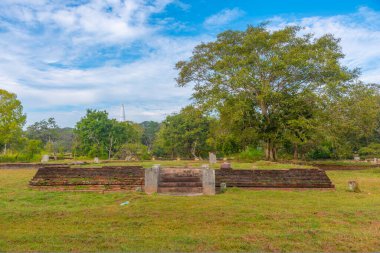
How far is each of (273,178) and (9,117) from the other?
30.6 meters

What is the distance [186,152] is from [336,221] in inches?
1242

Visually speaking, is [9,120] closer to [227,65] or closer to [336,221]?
[227,65]

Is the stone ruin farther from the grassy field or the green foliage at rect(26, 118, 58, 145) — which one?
the green foliage at rect(26, 118, 58, 145)

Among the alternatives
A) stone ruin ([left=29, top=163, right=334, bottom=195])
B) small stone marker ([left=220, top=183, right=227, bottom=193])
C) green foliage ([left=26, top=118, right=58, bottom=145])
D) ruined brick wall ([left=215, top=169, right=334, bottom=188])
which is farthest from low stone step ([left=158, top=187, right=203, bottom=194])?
green foliage ([left=26, top=118, right=58, bottom=145])

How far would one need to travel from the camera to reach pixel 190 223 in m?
5.67

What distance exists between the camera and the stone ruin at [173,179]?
31.6ft

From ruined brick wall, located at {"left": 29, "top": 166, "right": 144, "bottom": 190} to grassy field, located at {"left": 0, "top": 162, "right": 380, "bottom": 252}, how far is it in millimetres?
1187

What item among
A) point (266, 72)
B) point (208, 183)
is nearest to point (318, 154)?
point (266, 72)

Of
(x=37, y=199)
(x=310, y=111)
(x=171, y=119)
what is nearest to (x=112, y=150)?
(x=171, y=119)

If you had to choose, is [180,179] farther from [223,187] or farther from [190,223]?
[190,223]

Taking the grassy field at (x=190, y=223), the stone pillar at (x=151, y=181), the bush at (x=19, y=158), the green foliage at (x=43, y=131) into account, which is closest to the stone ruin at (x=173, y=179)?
the stone pillar at (x=151, y=181)

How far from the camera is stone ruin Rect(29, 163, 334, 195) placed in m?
9.62

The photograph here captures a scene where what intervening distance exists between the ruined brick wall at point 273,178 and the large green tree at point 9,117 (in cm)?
2843

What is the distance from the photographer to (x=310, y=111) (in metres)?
20.4
